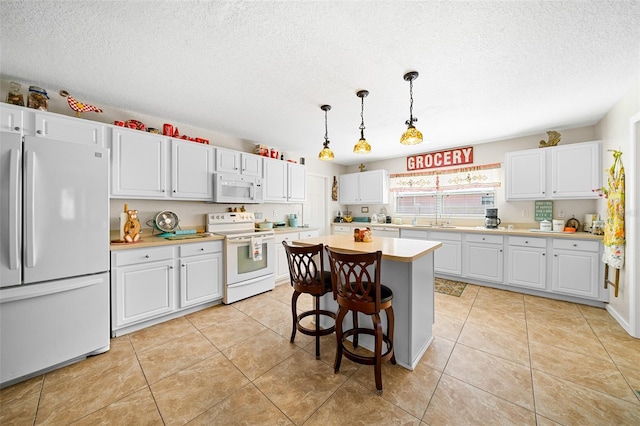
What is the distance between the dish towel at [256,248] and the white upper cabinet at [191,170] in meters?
0.91

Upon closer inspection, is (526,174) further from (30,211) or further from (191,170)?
(30,211)

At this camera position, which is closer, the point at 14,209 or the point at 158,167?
the point at 14,209

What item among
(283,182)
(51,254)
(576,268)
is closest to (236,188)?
Answer: (283,182)

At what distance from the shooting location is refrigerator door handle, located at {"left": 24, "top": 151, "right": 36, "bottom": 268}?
68.4 inches

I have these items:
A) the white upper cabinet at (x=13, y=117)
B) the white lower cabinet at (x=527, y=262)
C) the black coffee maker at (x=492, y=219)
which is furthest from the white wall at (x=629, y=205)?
the white upper cabinet at (x=13, y=117)

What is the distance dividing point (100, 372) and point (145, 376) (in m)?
0.40

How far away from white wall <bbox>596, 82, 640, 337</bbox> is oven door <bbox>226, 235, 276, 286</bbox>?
4.11 metres

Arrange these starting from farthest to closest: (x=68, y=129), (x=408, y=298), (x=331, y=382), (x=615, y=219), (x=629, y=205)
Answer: (x=615, y=219) < (x=629, y=205) < (x=68, y=129) < (x=408, y=298) < (x=331, y=382)

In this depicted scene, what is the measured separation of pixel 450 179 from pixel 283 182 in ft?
10.9

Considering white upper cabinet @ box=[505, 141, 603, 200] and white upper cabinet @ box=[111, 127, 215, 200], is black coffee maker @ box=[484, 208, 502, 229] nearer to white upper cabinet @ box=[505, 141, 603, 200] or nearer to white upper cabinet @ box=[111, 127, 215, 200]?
white upper cabinet @ box=[505, 141, 603, 200]

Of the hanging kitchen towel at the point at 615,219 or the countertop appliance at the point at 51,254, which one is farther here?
the hanging kitchen towel at the point at 615,219

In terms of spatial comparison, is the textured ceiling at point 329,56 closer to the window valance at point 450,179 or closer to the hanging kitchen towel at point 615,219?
the hanging kitchen towel at point 615,219

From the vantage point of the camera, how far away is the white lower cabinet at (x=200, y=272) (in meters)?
2.79

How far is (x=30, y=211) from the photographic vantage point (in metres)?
1.75
